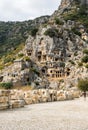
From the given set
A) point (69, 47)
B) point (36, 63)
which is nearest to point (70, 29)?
point (69, 47)

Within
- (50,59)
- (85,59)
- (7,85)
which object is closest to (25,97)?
(7,85)

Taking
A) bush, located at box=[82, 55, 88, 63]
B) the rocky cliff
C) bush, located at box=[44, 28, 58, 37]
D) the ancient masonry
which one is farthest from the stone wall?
bush, located at box=[44, 28, 58, 37]

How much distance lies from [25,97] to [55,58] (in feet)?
279

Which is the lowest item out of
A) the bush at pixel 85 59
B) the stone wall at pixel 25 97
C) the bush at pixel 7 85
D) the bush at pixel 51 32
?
the stone wall at pixel 25 97

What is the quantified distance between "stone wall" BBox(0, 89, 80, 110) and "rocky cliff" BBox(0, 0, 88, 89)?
149 feet

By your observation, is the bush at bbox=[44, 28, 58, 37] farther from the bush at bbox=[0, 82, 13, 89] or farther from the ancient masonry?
the bush at bbox=[0, 82, 13, 89]

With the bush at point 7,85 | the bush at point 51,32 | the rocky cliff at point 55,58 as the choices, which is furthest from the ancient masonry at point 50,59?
the bush at point 7,85

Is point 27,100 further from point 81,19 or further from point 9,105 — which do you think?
point 81,19

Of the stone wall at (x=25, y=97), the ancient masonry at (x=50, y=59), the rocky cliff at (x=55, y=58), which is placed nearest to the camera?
the stone wall at (x=25, y=97)

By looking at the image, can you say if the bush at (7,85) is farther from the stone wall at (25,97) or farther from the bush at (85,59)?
the stone wall at (25,97)

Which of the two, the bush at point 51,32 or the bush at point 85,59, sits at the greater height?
the bush at point 51,32

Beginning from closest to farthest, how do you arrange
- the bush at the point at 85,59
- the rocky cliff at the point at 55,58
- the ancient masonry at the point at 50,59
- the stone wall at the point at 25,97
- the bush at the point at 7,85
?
the stone wall at the point at 25,97 < the bush at the point at 7,85 < the rocky cliff at the point at 55,58 < the bush at the point at 85,59 < the ancient masonry at the point at 50,59

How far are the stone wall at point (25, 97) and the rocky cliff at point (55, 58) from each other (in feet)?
149

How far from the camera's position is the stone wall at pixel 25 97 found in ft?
129
